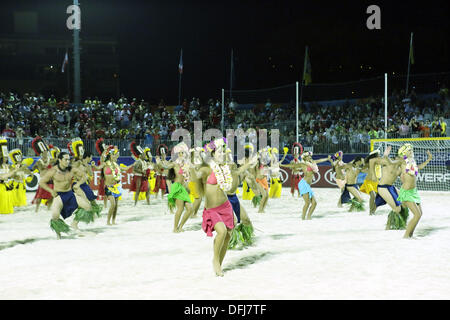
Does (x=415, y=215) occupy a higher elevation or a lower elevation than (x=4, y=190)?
higher

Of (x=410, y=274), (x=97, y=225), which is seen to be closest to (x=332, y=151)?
(x=97, y=225)

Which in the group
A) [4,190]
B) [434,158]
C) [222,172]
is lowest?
[4,190]

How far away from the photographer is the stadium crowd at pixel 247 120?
23.8 meters

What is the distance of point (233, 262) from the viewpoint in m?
7.92

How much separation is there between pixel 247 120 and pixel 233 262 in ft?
70.1

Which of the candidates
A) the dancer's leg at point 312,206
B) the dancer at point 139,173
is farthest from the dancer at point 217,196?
the dancer at point 139,173

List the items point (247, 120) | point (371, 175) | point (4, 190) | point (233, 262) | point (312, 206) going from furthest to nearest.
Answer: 1. point (247, 120)
2. point (4, 190)
3. point (371, 175)
4. point (312, 206)
5. point (233, 262)

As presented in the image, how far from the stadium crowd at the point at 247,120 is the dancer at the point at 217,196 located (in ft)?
53.4

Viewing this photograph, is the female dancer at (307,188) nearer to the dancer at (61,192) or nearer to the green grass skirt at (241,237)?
the green grass skirt at (241,237)

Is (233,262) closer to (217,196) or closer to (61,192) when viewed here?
(217,196)

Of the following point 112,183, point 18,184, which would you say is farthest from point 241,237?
point 18,184
